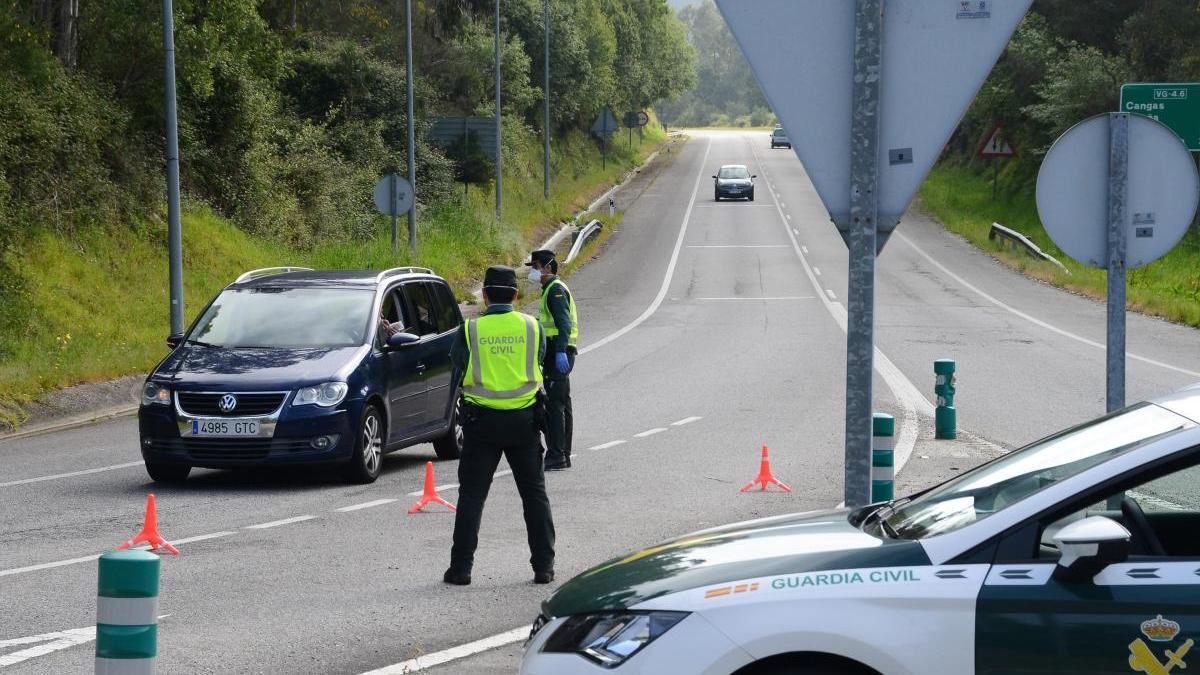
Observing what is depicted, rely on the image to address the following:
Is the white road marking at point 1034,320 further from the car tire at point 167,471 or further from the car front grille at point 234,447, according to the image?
the car tire at point 167,471

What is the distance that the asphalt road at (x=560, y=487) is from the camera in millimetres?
7434

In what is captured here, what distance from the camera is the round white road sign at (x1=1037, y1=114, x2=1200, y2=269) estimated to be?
6.77 m

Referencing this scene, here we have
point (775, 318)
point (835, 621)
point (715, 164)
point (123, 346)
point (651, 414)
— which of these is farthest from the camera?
point (715, 164)

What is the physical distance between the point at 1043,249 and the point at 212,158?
2620 centimetres

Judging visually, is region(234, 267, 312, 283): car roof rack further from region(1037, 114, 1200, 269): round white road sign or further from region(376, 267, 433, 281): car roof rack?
region(1037, 114, 1200, 269): round white road sign

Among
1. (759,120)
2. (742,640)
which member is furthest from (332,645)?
(759,120)

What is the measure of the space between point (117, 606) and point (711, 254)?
4176 centimetres

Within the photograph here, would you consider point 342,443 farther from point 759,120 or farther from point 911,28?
point 759,120

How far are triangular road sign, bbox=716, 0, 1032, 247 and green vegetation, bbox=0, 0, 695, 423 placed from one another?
44.9 feet

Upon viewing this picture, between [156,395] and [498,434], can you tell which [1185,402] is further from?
[156,395]

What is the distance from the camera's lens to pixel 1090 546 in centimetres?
401

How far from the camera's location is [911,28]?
5.88 meters

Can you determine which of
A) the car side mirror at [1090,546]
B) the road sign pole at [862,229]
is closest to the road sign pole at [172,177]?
→ the road sign pole at [862,229]

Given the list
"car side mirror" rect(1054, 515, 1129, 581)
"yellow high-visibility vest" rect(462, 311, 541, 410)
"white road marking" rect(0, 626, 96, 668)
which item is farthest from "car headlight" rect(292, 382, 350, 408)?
"car side mirror" rect(1054, 515, 1129, 581)
